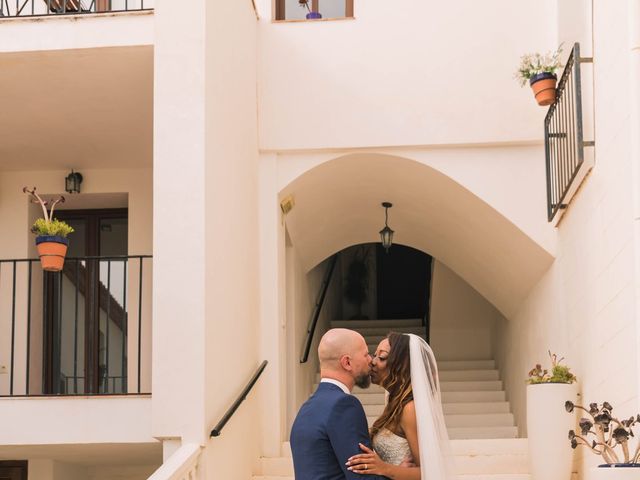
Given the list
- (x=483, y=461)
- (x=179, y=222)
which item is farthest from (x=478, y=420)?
(x=179, y=222)

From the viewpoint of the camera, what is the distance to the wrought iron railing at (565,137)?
7.32 meters

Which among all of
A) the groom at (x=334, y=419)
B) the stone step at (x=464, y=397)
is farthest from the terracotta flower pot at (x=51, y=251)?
the stone step at (x=464, y=397)

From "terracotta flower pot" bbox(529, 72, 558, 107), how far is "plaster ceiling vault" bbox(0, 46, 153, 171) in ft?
9.72

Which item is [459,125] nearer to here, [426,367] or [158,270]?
[158,270]

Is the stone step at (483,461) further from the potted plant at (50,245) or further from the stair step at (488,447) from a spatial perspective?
the potted plant at (50,245)

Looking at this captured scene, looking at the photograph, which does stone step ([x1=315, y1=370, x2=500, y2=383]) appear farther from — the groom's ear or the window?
the groom's ear

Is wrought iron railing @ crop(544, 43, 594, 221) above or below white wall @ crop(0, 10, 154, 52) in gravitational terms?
below

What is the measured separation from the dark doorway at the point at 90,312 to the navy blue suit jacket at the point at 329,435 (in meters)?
5.43

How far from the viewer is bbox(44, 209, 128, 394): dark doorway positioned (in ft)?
33.5

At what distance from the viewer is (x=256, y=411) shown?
8.90 meters

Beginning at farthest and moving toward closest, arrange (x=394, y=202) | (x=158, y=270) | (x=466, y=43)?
(x=394, y=202), (x=466, y=43), (x=158, y=270)

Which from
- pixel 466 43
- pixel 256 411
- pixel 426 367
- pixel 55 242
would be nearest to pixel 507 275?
pixel 466 43

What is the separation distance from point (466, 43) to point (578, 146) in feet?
8.37

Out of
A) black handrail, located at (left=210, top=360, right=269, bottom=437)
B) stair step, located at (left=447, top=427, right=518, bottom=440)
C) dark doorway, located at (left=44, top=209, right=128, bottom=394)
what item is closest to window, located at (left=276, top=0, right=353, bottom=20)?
dark doorway, located at (left=44, top=209, right=128, bottom=394)
